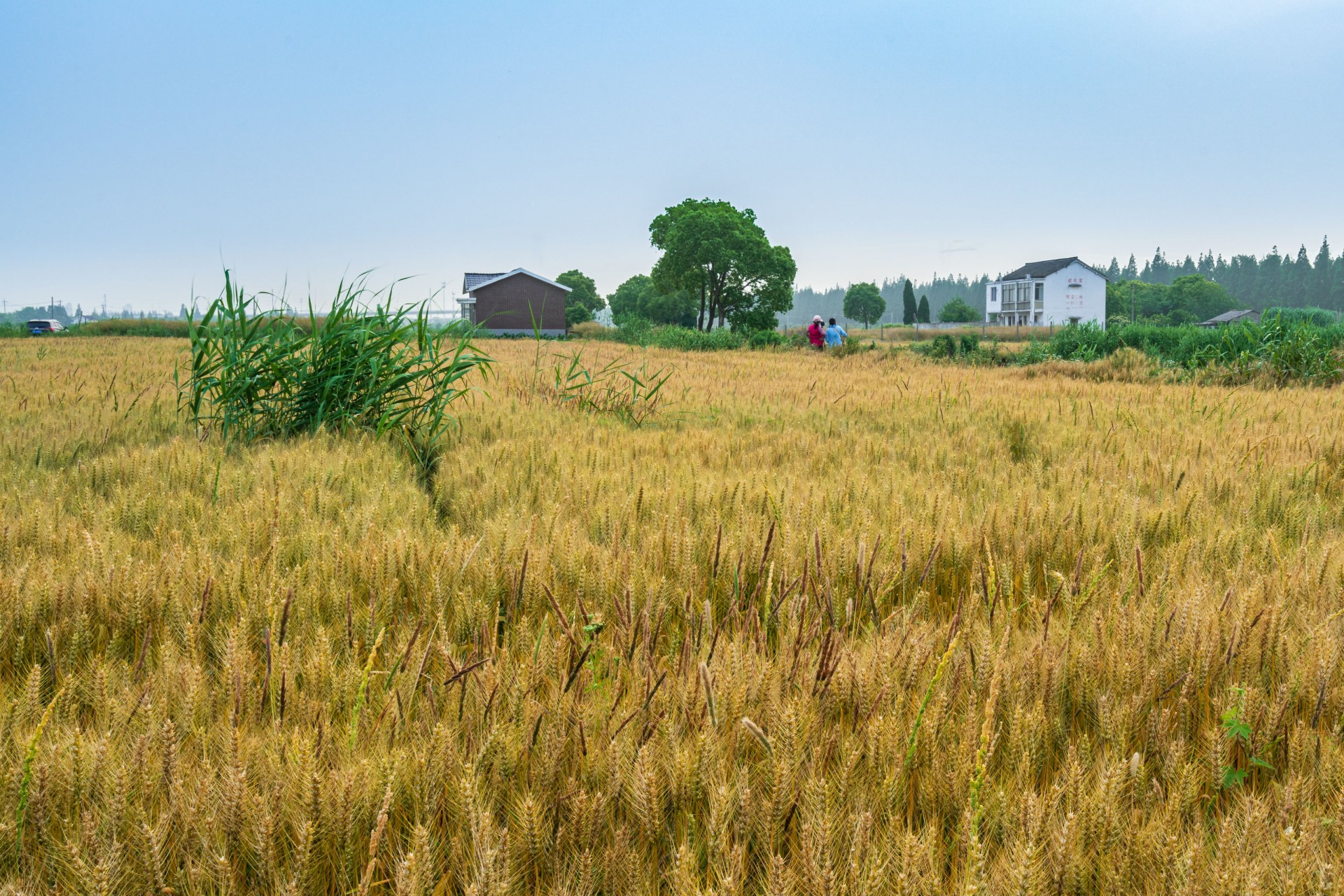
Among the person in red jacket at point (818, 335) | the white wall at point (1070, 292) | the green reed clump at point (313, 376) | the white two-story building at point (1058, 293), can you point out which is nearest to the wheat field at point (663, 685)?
the green reed clump at point (313, 376)

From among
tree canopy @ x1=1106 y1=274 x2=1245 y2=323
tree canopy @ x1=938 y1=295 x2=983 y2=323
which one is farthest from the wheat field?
tree canopy @ x1=1106 y1=274 x2=1245 y2=323

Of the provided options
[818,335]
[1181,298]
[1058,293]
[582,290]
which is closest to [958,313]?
[1058,293]

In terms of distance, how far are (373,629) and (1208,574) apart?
1964 mm

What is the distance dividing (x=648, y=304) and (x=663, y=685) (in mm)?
93221

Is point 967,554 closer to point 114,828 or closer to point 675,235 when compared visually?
point 114,828

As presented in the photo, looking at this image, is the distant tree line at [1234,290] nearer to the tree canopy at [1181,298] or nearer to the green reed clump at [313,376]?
the tree canopy at [1181,298]

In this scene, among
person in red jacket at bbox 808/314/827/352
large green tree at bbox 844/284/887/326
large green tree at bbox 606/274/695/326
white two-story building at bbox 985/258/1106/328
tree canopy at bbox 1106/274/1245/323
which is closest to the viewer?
person in red jacket at bbox 808/314/827/352

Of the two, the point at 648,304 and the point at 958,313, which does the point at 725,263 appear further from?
the point at 958,313

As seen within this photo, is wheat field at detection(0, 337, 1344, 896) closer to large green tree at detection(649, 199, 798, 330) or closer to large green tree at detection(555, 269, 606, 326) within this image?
large green tree at detection(649, 199, 798, 330)

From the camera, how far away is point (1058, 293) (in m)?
82.3

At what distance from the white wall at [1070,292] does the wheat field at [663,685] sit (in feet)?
296

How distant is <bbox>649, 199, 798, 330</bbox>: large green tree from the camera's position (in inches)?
1959

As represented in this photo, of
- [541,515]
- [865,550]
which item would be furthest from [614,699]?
[541,515]

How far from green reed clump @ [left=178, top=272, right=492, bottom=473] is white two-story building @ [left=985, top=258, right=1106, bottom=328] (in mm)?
86482
